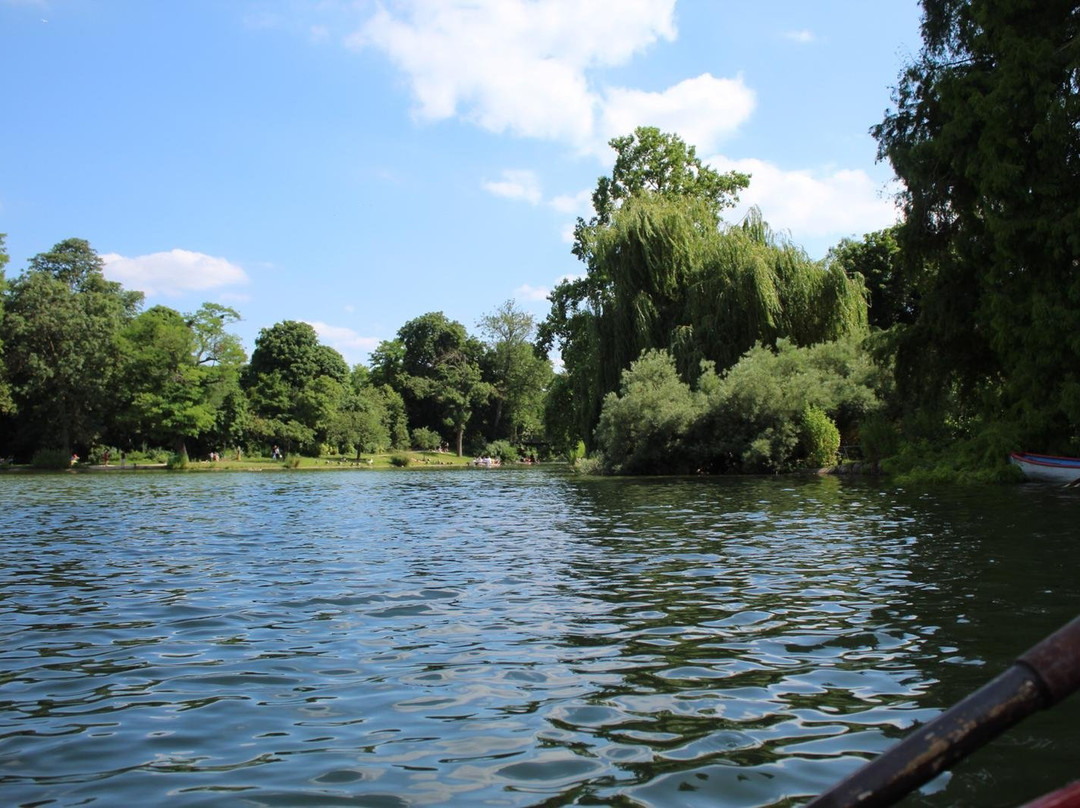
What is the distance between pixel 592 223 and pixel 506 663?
1824 inches

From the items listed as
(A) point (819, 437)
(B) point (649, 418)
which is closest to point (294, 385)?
(B) point (649, 418)

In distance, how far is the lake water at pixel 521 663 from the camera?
14.0 ft

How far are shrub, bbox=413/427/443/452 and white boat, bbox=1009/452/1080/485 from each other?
65.3 m

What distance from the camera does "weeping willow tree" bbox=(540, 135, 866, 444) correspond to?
3472 centimetres

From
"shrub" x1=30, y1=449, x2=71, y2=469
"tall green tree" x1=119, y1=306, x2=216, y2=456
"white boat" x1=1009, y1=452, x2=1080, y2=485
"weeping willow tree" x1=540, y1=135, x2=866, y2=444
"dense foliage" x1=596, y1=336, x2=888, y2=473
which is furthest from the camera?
"tall green tree" x1=119, y1=306, x2=216, y2=456

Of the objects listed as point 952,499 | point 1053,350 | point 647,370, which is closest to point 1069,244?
point 1053,350

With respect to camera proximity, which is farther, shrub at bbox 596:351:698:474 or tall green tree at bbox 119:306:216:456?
tall green tree at bbox 119:306:216:456

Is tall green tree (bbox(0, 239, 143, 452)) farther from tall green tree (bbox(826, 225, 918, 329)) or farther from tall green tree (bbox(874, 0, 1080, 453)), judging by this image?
tall green tree (bbox(874, 0, 1080, 453))

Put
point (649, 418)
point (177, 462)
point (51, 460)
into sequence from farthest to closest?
point (177, 462), point (51, 460), point (649, 418)

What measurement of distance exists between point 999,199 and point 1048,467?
6430mm

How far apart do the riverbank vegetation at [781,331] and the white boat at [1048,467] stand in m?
0.54

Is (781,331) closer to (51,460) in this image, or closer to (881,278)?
(881,278)

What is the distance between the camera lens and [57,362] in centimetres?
6312

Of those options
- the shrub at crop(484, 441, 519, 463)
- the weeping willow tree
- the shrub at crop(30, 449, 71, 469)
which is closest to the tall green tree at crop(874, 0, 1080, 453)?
the weeping willow tree
